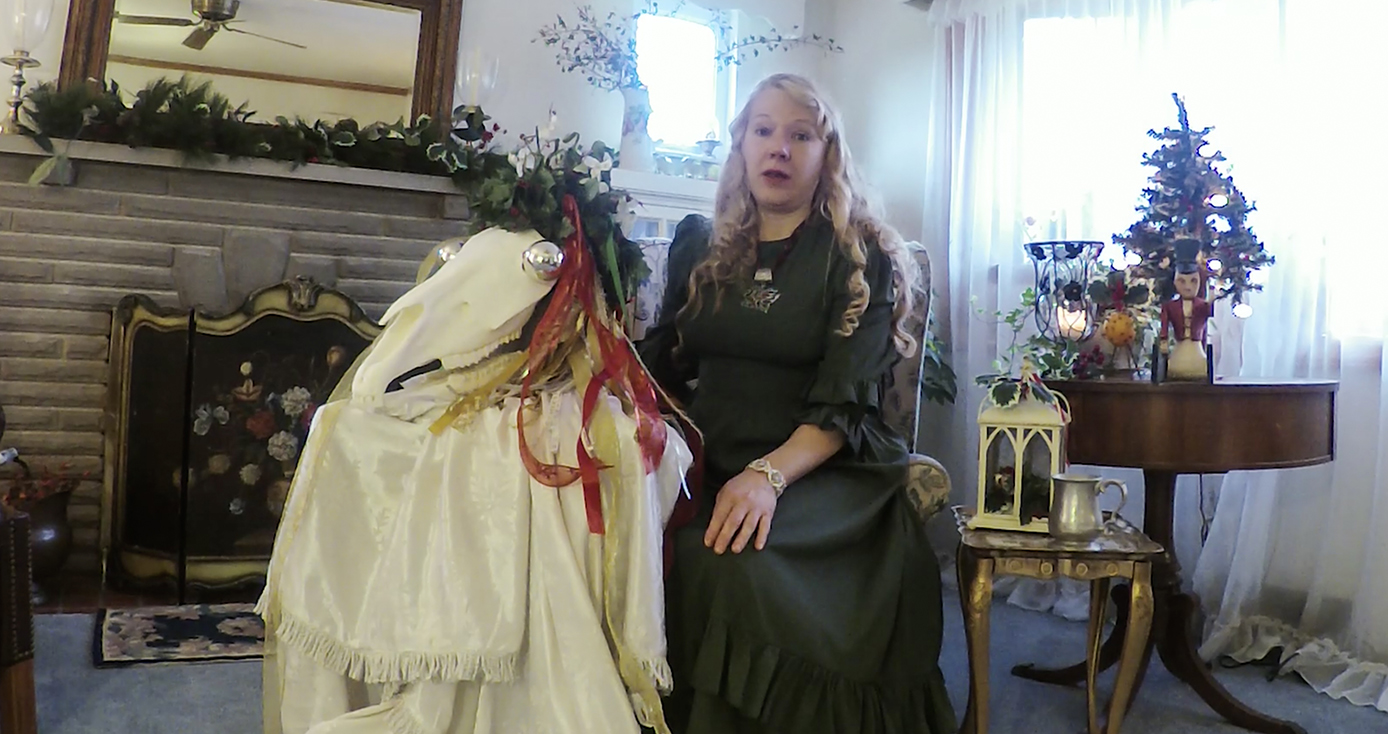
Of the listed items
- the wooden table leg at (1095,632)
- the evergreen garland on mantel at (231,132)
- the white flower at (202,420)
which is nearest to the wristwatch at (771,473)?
the wooden table leg at (1095,632)

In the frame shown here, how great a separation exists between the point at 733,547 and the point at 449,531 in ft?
1.26

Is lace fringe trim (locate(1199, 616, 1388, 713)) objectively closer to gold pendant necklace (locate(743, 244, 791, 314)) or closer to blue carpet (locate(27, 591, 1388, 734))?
blue carpet (locate(27, 591, 1388, 734))

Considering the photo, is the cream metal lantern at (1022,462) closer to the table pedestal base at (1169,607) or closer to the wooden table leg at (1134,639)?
the wooden table leg at (1134,639)

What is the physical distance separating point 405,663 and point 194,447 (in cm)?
177

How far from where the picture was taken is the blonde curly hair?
69.2 inches

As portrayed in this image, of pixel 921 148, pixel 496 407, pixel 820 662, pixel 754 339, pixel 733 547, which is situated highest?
pixel 921 148

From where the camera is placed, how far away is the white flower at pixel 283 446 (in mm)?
2773

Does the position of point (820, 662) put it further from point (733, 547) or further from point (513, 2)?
point (513, 2)

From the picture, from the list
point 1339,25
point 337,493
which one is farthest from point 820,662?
point 1339,25

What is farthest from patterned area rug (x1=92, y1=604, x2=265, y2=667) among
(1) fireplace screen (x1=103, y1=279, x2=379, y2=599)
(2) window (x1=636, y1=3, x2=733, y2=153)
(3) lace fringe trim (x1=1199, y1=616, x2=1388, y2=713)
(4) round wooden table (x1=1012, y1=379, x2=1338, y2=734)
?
(3) lace fringe trim (x1=1199, y1=616, x2=1388, y2=713)

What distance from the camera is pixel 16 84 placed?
2.66 meters

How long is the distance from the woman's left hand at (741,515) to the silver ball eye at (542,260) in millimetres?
404

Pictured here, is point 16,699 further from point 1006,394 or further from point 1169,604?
point 1169,604

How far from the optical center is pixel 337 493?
1307 mm
